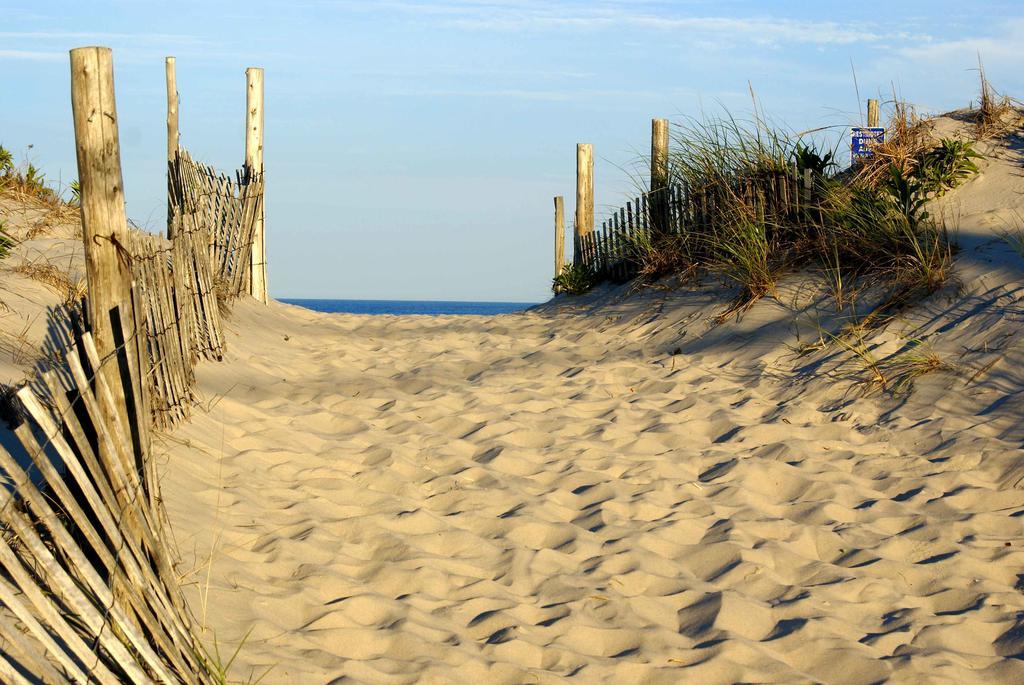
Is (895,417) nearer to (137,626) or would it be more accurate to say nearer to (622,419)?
(622,419)

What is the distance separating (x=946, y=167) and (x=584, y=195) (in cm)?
419

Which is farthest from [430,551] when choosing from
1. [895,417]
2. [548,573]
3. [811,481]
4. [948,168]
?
[948,168]

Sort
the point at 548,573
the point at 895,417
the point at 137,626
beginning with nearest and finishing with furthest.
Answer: the point at 137,626
the point at 548,573
the point at 895,417

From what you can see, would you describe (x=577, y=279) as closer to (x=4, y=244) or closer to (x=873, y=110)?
(x=873, y=110)

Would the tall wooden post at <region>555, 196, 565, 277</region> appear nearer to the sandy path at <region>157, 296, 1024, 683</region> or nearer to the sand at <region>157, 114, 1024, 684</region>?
the sand at <region>157, 114, 1024, 684</region>

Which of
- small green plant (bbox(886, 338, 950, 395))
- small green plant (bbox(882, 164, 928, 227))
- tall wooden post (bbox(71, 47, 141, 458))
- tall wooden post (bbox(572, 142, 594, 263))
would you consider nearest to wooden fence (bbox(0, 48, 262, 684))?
tall wooden post (bbox(71, 47, 141, 458))

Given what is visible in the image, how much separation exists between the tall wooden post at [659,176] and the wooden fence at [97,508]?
627 centimetres

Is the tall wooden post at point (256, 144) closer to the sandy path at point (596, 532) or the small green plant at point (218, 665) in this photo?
the sandy path at point (596, 532)

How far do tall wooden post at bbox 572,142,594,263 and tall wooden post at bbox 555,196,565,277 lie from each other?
60cm

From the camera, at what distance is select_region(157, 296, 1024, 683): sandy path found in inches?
110

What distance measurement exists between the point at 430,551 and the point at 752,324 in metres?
3.87

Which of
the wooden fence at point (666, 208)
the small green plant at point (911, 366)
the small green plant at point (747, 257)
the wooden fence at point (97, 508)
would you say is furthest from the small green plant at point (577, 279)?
the wooden fence at point (97, 508)

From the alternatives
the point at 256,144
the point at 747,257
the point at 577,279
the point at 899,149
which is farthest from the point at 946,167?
the point at 256,144

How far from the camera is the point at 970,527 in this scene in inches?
148
